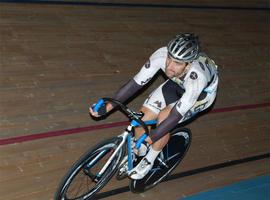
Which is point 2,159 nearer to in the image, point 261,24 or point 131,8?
point 131,8

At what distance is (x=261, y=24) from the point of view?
7824 millimetres

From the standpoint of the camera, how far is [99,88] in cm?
519

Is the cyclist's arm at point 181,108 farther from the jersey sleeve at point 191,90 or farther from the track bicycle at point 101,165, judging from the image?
the track bicycle at point 101,165

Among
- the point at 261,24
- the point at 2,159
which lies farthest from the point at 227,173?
the point at 261,24

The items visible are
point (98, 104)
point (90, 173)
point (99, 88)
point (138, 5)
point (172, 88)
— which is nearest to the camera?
point (98, 104)

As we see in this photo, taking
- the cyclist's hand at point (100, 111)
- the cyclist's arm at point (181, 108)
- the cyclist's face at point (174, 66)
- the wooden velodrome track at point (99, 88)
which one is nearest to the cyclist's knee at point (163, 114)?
the cyclist's arm at point (181, 108)

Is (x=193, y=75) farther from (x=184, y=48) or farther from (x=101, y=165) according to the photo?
(x=101, y=165)

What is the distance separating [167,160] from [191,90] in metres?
0.98

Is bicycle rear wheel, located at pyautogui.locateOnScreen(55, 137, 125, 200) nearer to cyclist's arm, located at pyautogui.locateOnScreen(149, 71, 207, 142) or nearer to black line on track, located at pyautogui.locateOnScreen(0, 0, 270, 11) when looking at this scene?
cyclist's arm, located at pyautogui.locateOnScreen(149, 71, 207, 142)

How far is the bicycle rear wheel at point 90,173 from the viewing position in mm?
3668

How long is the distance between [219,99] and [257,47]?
5.47 ft

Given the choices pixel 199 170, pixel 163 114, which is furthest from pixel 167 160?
pixel 163 114

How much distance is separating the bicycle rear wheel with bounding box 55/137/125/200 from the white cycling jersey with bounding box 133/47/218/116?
0.53 m

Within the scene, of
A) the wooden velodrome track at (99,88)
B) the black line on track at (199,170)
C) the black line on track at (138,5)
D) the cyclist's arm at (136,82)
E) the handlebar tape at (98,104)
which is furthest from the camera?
the black line on track at (138,5)
